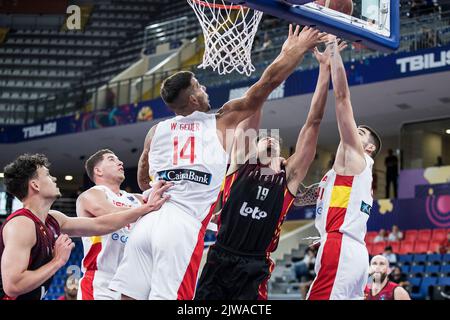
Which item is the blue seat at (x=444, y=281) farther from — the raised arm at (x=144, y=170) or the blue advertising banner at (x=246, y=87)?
the raised arm at (x=144, y=170)

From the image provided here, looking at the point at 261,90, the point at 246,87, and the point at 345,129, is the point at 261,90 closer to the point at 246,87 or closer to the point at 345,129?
the point at 345,129

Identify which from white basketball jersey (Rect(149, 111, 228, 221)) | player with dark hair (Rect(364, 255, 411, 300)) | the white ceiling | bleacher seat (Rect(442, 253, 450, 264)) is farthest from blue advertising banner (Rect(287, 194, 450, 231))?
white basketball jersey (Rect(149, 111, 228, 221))

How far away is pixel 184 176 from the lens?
4.79m

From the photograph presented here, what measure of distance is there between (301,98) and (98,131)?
593cm

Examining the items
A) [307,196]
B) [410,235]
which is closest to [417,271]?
[410,235]

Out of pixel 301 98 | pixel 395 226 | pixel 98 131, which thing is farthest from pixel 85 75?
pixel 395 226

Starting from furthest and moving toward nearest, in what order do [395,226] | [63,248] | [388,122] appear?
[388,122], [395,226], [63,248]

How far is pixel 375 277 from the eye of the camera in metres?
7.15

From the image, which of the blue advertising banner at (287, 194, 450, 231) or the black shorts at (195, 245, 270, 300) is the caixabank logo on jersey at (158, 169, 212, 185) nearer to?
the black shorts at (195, 245, 270, 300)

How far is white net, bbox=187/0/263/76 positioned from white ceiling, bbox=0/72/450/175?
29.6 feet

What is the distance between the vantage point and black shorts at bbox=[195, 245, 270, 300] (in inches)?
202

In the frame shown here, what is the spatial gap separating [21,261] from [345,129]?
234cm

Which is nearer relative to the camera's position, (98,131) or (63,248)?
(63,248)
